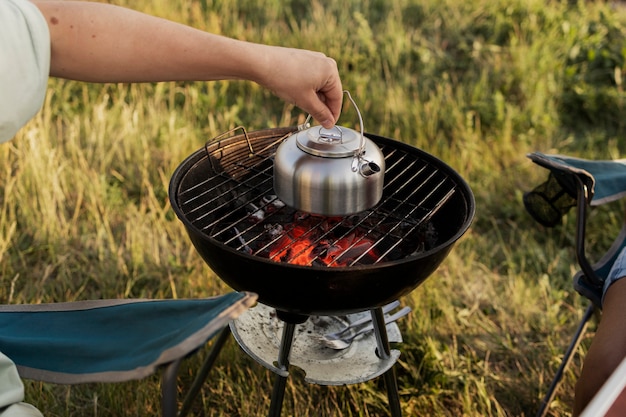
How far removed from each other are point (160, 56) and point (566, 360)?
1871 mm

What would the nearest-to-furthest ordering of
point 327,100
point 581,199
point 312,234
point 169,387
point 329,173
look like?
1. point 169,387
2. point 329,173
3. point 327,100
4. point 312,234
5. point 581,199

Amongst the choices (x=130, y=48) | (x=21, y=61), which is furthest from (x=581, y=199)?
(x=21, y=61)

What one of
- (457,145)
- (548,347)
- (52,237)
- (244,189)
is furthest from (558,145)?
(52,237)

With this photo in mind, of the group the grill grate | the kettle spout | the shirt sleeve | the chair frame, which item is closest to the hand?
the kettle spout

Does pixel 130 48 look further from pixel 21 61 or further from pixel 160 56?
pixel 21 61

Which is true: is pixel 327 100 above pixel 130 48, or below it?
below

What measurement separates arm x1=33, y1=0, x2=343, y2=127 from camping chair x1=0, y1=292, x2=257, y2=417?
0.61 m

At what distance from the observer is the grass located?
268 centimetres

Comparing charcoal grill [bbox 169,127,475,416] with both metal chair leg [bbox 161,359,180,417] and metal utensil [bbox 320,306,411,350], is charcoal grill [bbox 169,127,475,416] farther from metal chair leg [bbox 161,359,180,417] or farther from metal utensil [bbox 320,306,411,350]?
metal chair leg [bbox 161,359,180,417]

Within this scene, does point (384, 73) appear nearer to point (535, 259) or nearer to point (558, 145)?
point (558, 145)

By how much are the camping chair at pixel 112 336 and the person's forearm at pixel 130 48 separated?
605mm

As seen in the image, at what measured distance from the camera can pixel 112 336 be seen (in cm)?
162

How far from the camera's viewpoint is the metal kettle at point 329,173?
172 centimetres

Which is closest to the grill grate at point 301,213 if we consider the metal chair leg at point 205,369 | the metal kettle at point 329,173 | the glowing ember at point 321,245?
the glowing ember at point 321,245
